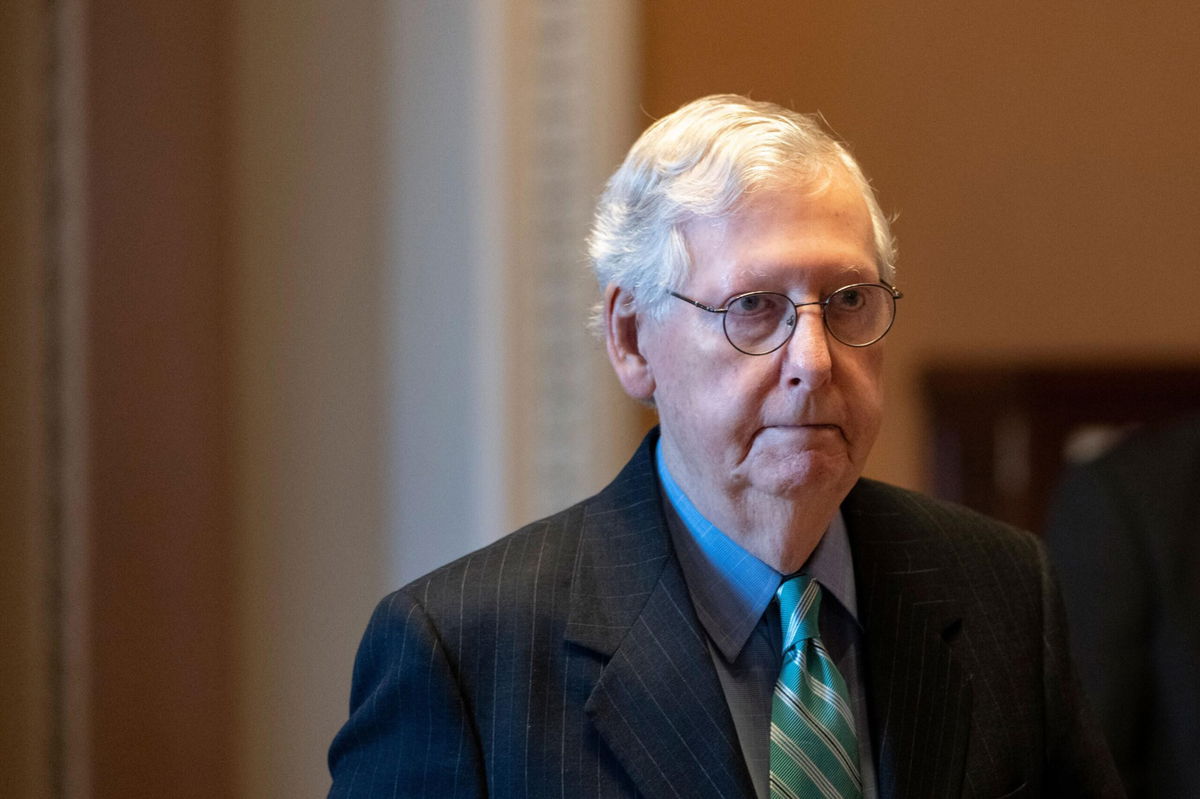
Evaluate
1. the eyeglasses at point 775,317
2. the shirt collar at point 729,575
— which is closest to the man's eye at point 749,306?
the eyeglasses at point 775,317

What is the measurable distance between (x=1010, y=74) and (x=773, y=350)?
2.96m

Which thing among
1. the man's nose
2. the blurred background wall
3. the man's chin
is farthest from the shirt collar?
the blurred background wall

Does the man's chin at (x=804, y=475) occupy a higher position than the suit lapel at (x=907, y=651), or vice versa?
the man's chin at (x=804, y=475)

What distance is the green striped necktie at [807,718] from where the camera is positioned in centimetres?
147

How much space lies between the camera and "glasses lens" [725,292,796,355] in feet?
4.86

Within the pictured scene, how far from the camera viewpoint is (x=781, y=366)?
147cm

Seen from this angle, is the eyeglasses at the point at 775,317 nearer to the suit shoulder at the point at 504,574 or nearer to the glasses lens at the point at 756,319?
the glasses lens at the point at 756,319

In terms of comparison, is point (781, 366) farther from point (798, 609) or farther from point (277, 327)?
point (277, 327)

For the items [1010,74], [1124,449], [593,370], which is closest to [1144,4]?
[1010,74]

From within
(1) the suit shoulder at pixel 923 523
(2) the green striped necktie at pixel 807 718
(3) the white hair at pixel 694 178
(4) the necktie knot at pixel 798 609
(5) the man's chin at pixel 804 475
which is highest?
(3) the white hair at pixel 694 178

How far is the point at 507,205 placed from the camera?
2793 millimetres

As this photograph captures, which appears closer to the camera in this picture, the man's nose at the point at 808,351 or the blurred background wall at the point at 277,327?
the man's nose at the point at 808,351

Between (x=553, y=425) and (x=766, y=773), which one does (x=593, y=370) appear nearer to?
(x=553, y=425)

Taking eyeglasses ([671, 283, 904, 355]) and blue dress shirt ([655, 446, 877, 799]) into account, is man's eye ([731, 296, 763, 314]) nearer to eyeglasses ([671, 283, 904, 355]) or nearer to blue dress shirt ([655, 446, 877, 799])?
eyeglasses ([671, 283, 904, 355])
